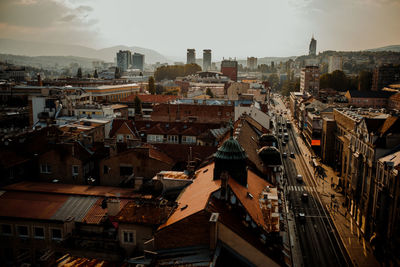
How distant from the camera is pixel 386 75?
178 meters

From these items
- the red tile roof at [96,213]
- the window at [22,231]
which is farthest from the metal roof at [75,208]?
the window at [22,231]

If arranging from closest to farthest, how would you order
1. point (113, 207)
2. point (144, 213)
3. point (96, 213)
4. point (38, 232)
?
1. point (144, 213)
2. point (113, 207)
3. point (38, 232)
4. point (96, 213)

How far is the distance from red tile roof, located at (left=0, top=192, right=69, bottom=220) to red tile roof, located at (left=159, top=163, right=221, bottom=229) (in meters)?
10.3

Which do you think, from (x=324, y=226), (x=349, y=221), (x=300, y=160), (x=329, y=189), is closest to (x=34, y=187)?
(x=324, y=226)

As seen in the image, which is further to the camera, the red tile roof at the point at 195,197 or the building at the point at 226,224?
the red tile roof at the point at 195,197

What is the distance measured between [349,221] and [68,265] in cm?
4323

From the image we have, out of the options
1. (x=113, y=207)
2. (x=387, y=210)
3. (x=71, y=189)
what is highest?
(x=113, y=207)

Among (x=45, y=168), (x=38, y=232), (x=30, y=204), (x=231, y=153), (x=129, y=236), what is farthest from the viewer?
(x=45, y=168)

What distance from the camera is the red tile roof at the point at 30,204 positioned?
28.5m

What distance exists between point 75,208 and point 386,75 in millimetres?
182492

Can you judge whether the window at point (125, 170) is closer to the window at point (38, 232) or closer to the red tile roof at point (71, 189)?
the red tile roof at point (71, 189)

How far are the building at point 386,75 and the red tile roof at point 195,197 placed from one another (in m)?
173

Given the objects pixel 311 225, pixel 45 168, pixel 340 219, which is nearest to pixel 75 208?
pixel 45 168

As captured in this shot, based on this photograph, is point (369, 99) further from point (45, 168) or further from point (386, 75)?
point (45, 168)
